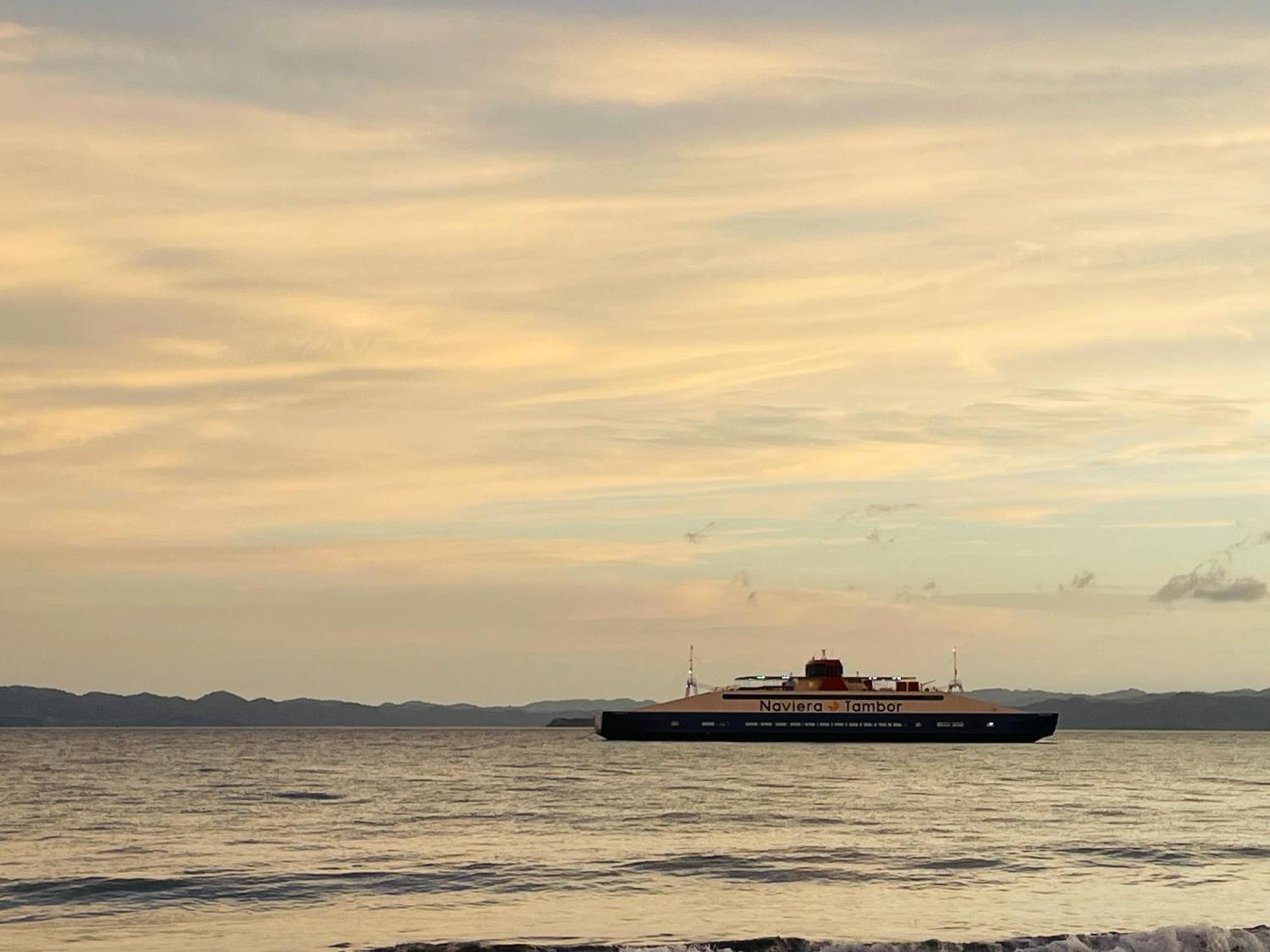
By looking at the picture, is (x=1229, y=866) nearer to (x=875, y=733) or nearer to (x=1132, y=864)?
(x=1132, y=864)

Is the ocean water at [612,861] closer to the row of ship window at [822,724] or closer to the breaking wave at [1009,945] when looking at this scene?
the breaking wave at [1009,945]

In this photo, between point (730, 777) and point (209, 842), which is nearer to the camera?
point (209, 842)

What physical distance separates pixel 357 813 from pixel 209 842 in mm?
14582

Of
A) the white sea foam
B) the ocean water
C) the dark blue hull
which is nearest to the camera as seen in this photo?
the white sea foam

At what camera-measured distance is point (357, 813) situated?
72.6 m

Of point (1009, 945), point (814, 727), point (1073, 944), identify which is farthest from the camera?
point (814, 727)

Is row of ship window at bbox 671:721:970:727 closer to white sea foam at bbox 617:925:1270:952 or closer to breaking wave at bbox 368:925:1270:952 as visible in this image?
breaking wave at bbox 368:925:1270:952

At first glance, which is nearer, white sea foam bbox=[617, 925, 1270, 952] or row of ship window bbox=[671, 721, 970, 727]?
white sea foam bbox=[617, 925, 1270, 952]

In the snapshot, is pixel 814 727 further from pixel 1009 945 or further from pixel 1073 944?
pixel 1073 944

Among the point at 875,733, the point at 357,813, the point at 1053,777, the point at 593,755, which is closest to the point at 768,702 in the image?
the point at 875,733

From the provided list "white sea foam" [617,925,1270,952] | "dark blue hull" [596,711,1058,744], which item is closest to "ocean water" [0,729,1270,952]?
"white sea foam" [617,925,1270,952]

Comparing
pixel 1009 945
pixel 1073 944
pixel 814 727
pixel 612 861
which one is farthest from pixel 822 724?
pixel 1073 944

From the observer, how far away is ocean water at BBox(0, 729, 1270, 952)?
125 ft

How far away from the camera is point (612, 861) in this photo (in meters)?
51.8
